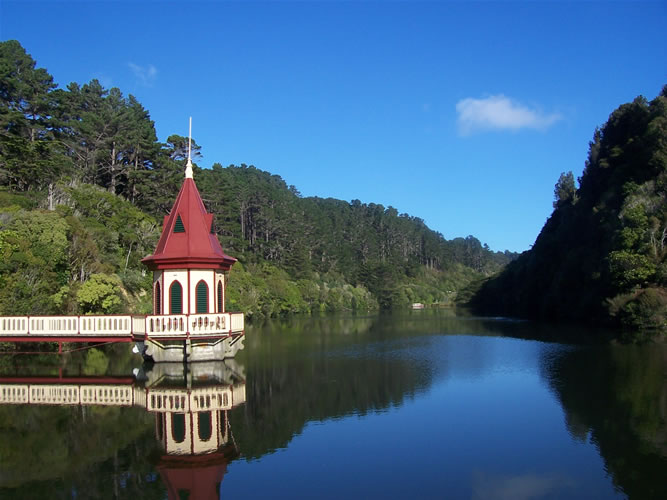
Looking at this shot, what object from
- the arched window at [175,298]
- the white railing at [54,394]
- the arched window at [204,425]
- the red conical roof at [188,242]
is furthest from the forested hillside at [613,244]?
the white railing at [54,394]

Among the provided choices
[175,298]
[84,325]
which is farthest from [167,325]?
[84,325]

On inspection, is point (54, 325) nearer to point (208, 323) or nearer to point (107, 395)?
point (208, 323)

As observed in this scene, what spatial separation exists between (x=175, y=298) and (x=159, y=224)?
22540mm

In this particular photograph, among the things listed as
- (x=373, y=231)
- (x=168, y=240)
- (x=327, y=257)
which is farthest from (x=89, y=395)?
(x=373, y=231)

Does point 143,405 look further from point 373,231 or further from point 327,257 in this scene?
point 373,231

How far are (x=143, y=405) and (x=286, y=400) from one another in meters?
3.63

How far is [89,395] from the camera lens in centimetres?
1619

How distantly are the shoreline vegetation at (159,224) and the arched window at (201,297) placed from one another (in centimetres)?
629

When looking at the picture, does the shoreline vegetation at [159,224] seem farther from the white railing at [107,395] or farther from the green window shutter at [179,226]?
the white railing at [107,395]

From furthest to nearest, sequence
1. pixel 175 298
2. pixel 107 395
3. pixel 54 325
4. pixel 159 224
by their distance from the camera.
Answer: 1. pixel 159 224
2. pixel 175 298
3. pixel 54 325
4. pixel 107 395

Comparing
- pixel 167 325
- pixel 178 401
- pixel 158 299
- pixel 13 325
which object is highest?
pixel 158 299

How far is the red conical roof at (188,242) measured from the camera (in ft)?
72.5

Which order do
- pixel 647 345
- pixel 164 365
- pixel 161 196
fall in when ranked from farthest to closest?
pixel 161 196, pixel 647 345, pixel 164 365

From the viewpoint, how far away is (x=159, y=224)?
43250 millimetres
